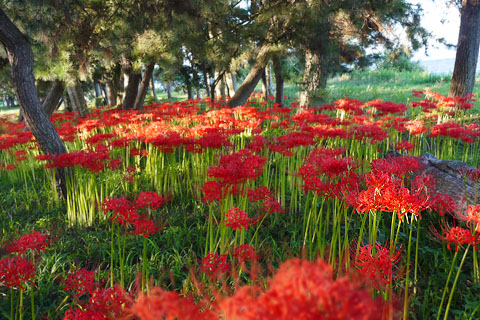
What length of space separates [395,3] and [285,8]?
2033mm

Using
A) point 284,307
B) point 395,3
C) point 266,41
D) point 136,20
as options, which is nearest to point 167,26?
point 136,20

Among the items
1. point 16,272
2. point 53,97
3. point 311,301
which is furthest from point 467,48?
point 53,97

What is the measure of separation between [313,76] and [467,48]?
4.13 meters

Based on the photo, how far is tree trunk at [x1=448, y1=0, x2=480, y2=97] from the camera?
7621 millimetres

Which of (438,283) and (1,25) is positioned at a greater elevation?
(1,25)

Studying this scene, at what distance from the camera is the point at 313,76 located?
746 centimetres

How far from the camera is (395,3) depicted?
18.2 feet

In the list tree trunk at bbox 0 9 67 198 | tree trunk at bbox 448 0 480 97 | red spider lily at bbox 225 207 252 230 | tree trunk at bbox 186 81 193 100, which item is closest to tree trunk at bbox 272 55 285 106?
tree trunk at bbox 448 0 480 97

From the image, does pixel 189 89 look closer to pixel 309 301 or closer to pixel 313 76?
pixel 313 76

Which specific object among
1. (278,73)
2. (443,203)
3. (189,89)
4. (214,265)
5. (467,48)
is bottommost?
(214,265)

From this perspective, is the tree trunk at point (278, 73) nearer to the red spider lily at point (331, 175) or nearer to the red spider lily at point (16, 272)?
the red spider lily at point (331, 175)

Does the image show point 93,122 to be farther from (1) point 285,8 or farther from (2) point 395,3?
(2) point 395,3

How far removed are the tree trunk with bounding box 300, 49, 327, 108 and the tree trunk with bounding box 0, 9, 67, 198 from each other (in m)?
5.62

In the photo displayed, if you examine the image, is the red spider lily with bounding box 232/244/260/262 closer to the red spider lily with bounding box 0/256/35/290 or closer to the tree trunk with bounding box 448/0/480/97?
the red spider lily with bounding box 0/256/35/290
